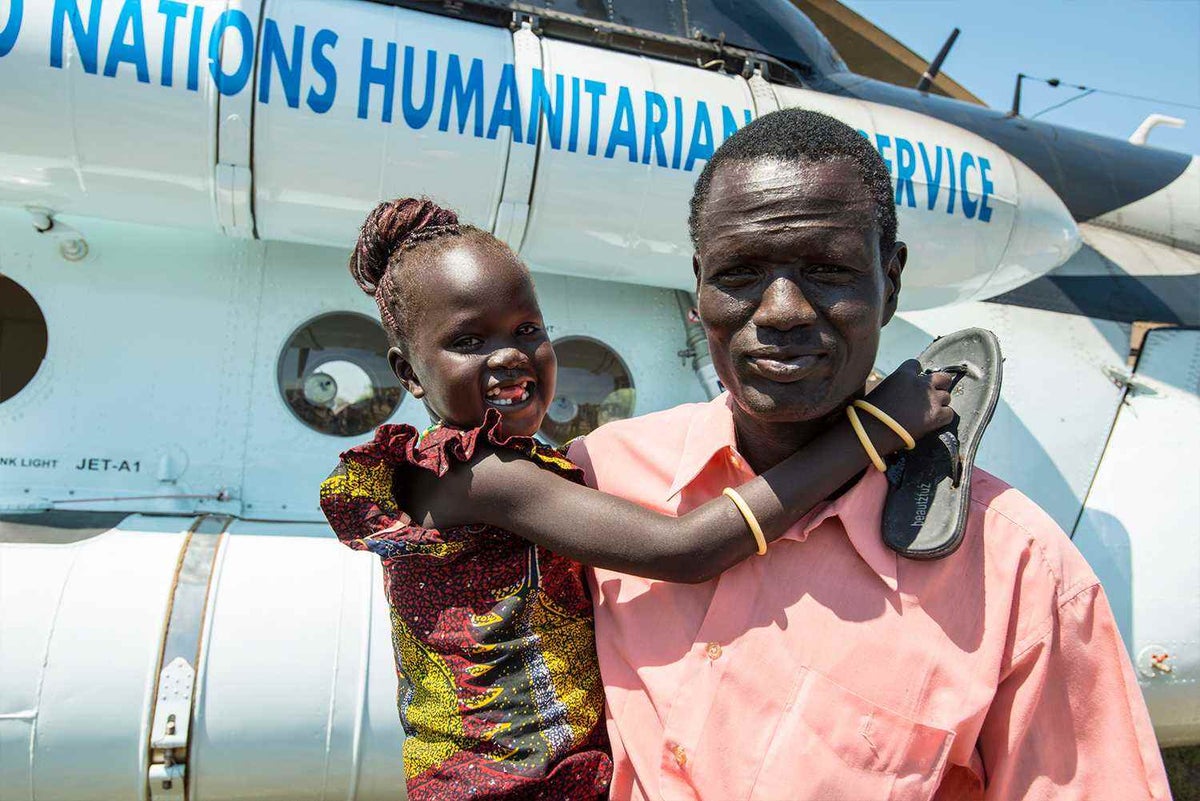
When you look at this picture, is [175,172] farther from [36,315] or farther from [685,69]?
[685,69]

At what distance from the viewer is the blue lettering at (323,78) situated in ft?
9.34

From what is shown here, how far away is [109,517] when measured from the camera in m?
2.87

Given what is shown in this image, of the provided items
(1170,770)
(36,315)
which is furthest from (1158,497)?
(36,315)

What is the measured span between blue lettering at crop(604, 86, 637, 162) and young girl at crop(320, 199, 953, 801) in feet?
5.70

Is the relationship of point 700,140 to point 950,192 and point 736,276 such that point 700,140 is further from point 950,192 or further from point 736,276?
point 736,276

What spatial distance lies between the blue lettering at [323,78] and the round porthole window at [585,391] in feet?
4.20

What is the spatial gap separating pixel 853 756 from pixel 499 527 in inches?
24.9

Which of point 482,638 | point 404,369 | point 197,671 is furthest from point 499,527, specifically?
point 197,671

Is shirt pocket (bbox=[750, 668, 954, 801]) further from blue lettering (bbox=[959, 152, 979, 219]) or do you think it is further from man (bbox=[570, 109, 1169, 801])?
blue lettering (bbox=[959, 152, 979, 219])

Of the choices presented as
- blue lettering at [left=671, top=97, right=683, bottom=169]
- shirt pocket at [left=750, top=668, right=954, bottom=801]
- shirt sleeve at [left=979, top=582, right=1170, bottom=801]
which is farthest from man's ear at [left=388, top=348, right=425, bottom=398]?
blue lettering at [left=671, top=97, right=683, bottom=169]

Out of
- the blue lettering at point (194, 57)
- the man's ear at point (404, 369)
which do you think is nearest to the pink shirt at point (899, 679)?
the man's ear at point (404, 369)

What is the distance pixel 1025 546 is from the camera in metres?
1.15

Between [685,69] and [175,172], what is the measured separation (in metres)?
1.96

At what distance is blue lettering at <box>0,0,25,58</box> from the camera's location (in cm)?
259
